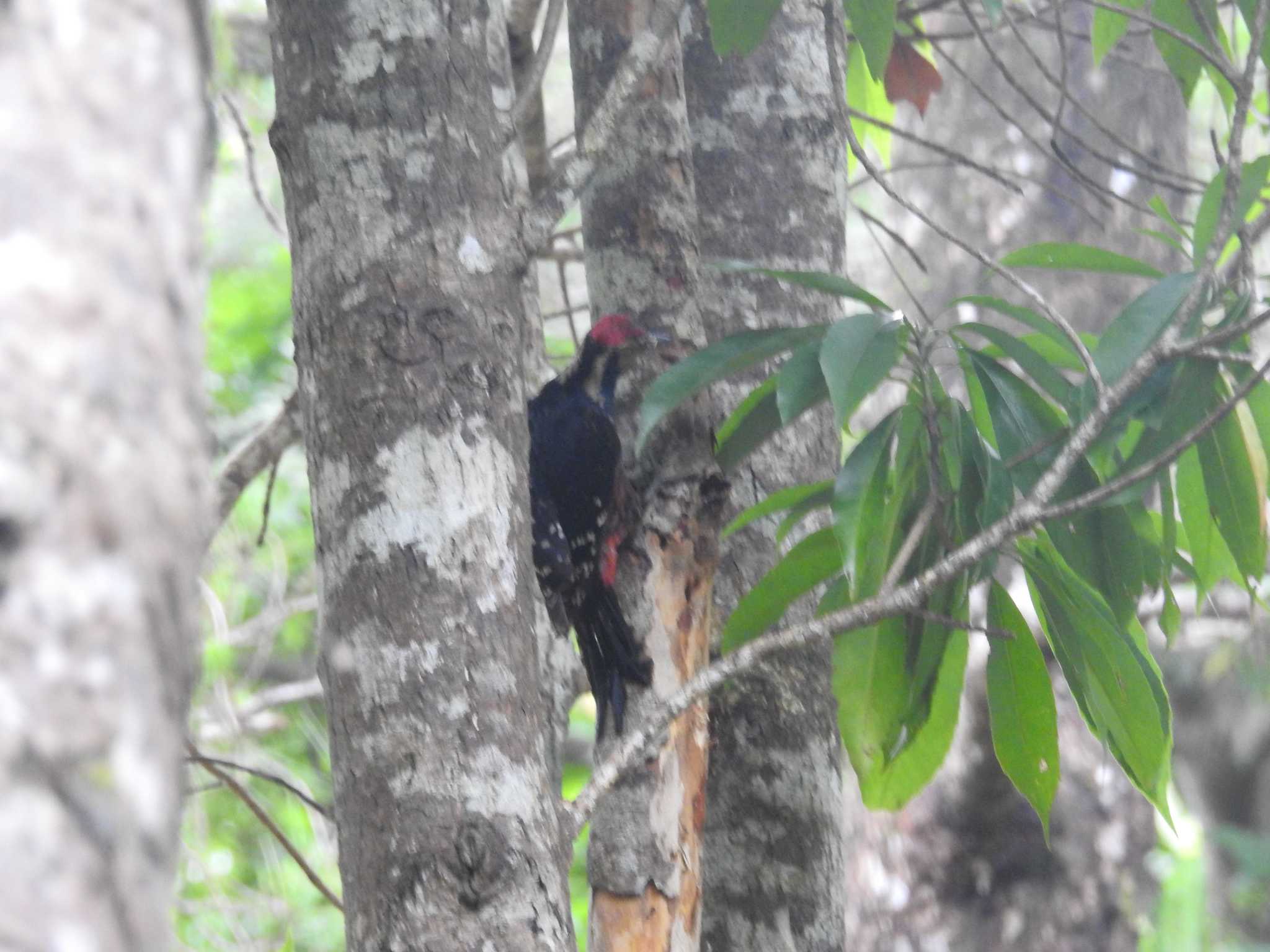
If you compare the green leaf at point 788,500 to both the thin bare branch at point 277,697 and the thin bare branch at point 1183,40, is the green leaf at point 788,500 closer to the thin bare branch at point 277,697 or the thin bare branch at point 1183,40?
the thin bare branch at point 1183,40

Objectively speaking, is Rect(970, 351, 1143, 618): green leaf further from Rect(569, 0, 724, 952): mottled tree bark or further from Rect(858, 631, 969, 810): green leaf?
Rect(569, 0, 724, 952): mottled tree bark

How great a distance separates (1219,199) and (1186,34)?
2.14 feet

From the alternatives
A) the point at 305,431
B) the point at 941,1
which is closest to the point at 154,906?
the point at 305,431

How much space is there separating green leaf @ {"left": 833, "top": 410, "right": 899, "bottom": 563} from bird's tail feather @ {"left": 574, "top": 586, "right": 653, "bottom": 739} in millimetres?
315

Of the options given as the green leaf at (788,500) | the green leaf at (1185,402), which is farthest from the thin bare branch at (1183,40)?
the green leaf at (788,500)

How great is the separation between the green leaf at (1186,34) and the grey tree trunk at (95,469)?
2061 millimetres

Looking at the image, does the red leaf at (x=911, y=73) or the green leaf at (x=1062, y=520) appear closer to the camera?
the green leaf at (x=1062, y=520)

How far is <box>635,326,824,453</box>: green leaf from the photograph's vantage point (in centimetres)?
160

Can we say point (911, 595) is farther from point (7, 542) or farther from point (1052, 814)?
point (1052, 814)

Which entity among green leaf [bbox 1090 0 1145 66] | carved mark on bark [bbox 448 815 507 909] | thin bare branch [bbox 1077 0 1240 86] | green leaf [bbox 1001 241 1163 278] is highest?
green leaf [bbox 1090 0 1145 66]

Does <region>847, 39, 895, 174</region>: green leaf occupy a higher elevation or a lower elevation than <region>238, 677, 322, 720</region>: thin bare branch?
higher

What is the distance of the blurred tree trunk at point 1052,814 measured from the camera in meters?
3.79

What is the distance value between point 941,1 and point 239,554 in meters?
3.25

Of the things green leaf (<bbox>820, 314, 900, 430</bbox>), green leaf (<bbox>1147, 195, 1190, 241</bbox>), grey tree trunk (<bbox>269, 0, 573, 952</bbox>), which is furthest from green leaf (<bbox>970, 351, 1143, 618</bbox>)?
grey tree trunk (<bbox>269, 0, 573, 952</bbox>)
